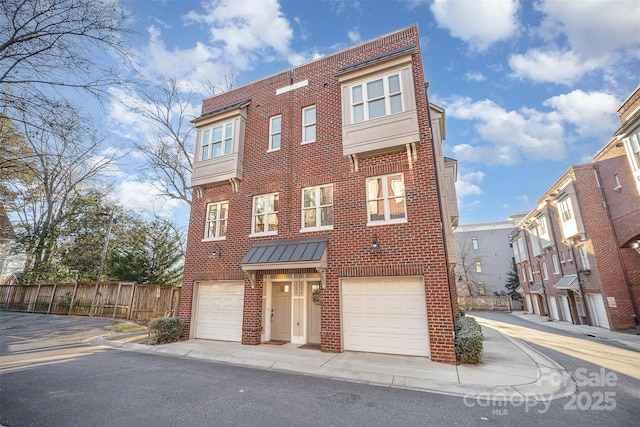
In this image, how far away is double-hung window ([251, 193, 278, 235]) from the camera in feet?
38.3

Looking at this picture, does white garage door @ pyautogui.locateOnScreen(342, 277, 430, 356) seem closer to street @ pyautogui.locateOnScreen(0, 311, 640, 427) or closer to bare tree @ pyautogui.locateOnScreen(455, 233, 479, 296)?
street @ pyautogui.locateOnScreen(0, 311, 640, 427)

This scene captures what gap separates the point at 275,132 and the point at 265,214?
3752mm

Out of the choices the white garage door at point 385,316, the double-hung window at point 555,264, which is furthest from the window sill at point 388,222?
the double-hung window at point 555,264

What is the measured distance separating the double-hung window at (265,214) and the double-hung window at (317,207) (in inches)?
53.6

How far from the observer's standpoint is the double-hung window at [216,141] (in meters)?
13.2

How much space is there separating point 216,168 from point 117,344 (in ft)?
26.4

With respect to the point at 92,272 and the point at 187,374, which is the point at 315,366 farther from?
the point at 92,272

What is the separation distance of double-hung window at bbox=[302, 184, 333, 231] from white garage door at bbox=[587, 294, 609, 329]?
21109 millimetres

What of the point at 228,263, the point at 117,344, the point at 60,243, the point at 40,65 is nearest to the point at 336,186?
the point at 228,263

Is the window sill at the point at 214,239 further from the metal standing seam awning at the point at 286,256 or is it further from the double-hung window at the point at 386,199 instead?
the double-hung window at the point at 386,199

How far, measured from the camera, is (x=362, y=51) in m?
11.4

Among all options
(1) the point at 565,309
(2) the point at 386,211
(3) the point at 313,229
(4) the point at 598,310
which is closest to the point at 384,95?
(2) the point at 386,211

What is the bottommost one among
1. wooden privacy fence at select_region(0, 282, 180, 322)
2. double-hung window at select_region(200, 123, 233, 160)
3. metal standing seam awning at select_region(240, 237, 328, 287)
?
wooden privacy fence at select_region(0, 282, 180, 322)

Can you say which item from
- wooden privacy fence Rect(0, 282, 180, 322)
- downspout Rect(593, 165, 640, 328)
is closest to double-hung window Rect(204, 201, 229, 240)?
wooden privacy fence Rect(0, 282, 180, 322)
